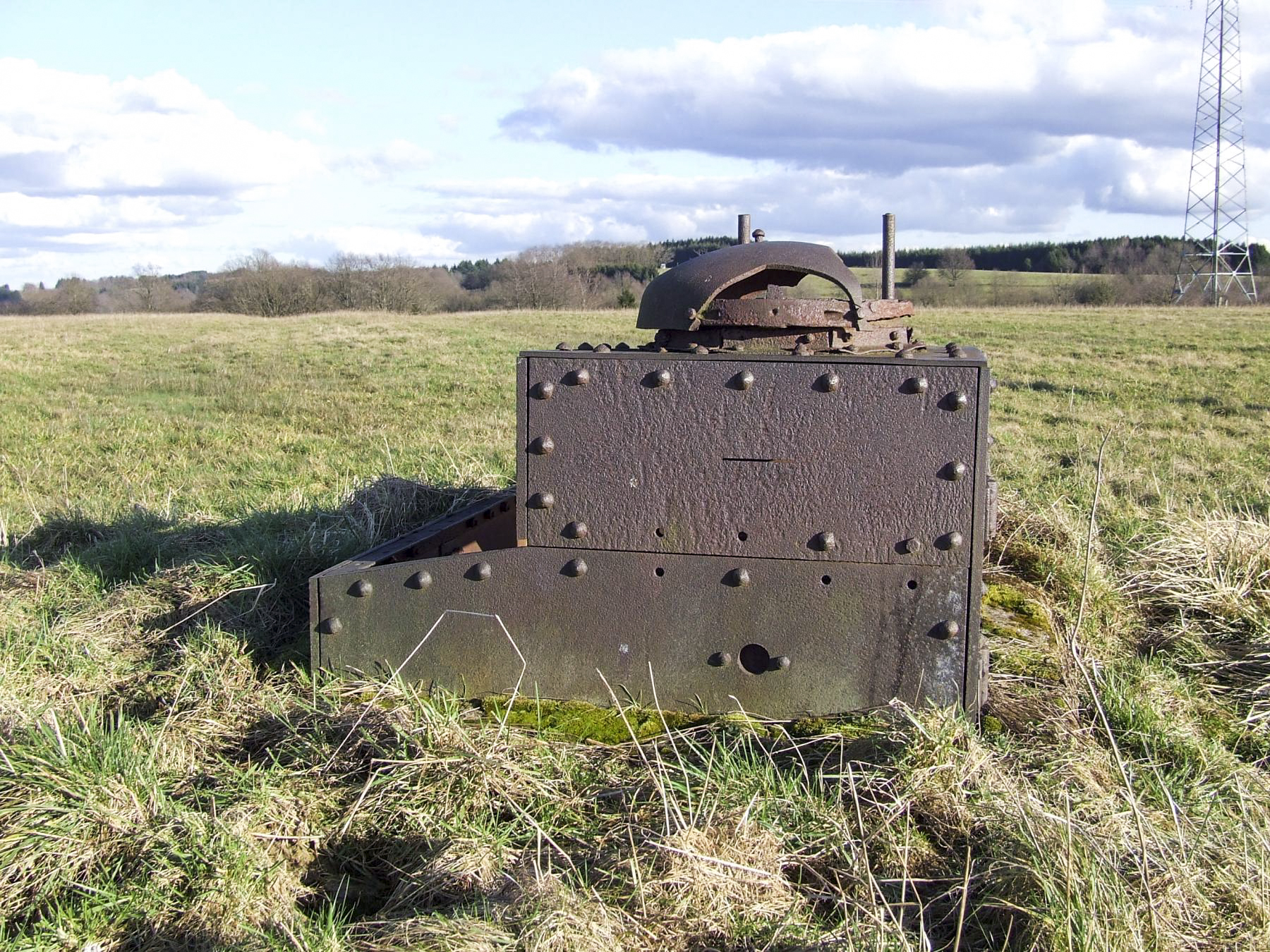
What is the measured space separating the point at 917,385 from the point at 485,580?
146 centimetres

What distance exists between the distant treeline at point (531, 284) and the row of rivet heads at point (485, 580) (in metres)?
35.4

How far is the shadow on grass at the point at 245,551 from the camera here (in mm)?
4215

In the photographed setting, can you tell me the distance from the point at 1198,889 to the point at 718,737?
51.5 inches

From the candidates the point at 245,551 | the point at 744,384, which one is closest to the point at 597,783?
the point at 744,384

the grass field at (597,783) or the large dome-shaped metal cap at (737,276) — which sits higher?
the large dome-shaped metal cap at (737,276)

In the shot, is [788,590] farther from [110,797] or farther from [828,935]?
[110,797]

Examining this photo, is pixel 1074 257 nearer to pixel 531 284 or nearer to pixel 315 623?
pixel 531 284

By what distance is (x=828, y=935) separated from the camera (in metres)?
2.38

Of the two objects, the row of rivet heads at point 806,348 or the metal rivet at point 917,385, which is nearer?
the metal rivet at point 917,385

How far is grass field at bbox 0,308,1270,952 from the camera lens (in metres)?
2.48

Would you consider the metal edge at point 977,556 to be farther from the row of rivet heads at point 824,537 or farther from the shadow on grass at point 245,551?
the shadow on grass at point 245,551

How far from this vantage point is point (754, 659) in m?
3.51

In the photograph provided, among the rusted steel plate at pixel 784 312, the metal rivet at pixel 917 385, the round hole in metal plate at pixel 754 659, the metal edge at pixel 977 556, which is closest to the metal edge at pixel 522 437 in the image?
the rusted steel plate at pixel 784 312

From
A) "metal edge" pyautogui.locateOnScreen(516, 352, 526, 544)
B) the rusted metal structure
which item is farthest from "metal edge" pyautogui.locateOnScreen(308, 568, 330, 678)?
"metal edge" pyautogui.locateOnScreen(516, 352, 526, 544)
